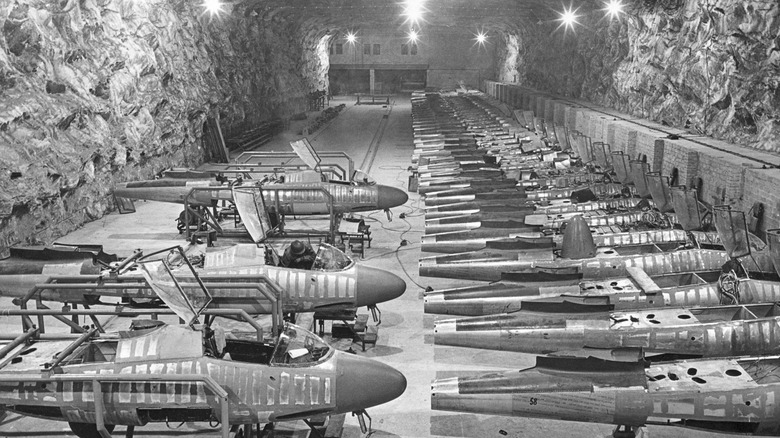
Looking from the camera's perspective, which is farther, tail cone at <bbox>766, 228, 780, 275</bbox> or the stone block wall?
the stone block wall

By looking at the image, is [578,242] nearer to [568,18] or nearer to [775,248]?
[775,248]

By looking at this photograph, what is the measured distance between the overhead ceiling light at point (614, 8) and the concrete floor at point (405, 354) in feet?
37.4

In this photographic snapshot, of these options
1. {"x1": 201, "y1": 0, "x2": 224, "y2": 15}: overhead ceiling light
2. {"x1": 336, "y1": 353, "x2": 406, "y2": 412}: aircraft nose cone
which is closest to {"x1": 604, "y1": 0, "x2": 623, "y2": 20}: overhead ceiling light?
{"x1": 201, "y1": 0, "x2": 224, "y2": 15}: overhead ceiling light

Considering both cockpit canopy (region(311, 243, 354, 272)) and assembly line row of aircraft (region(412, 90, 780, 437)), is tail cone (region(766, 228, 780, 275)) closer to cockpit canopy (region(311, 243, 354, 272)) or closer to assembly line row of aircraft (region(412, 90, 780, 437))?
assembly line row of aircraft (region(412, 90, 780, 437))

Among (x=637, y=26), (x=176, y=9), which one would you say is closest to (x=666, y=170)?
(x=637, y=26)

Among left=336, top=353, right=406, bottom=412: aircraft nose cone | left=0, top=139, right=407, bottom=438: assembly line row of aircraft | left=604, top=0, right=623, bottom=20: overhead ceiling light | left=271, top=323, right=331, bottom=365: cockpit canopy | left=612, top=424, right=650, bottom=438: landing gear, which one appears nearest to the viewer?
left=0, top=139, right=407, bottom=438: assembly line row of aircraft

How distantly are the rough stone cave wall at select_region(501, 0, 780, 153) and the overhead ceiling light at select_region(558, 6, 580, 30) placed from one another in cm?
155

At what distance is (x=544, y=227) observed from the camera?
15.6 metres

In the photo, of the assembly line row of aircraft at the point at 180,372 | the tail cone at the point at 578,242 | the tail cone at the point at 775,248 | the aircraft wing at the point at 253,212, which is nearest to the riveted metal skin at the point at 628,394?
the assembly line row of aircraft at the point at 180,372

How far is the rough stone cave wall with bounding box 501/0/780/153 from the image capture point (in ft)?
58.6

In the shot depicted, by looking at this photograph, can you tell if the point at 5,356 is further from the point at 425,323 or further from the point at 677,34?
the point at 677,34

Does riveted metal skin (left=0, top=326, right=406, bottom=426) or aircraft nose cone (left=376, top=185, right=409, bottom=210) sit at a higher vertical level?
aircraft nose cone (left=376, top=185, right=409, bottom=210)

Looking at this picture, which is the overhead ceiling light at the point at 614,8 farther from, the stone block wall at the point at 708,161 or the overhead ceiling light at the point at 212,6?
the overhead ceiling light at the point at 212,6

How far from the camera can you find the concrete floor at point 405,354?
29.8 ft
